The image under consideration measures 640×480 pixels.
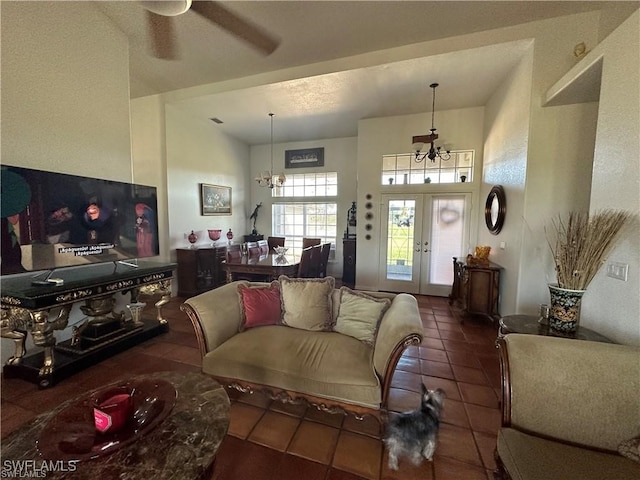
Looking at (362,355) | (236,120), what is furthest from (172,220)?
(362,355)

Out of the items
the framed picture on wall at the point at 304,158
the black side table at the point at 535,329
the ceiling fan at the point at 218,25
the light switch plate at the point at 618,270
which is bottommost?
the black side table at the point at 535,329

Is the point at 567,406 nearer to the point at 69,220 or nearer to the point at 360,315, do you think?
the point at 360,315

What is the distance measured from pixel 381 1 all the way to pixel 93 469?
3.66 meters

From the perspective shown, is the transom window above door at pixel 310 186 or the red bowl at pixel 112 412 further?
the transom window above door at pixel 310 186

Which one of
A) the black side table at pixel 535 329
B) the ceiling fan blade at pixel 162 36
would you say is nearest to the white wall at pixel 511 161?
the black side table at pixel 535 329

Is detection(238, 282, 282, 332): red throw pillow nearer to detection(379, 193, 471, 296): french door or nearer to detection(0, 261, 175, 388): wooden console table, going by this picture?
detection(0, 261, 175, 388): wooden console table

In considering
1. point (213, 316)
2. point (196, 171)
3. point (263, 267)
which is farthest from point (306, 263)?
point (196, 171)

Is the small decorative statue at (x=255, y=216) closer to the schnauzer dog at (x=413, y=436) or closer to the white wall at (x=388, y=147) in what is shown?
the white wall at (x=388, y=147)

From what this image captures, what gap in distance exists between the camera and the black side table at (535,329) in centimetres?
167

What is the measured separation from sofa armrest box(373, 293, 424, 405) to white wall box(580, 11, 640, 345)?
1.25 metres

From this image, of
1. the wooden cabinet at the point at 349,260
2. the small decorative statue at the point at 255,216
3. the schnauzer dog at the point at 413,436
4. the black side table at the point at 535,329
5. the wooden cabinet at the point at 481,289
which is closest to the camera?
Answer: the schnauzer dog at the point at 413,436

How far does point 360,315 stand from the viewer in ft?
6.74

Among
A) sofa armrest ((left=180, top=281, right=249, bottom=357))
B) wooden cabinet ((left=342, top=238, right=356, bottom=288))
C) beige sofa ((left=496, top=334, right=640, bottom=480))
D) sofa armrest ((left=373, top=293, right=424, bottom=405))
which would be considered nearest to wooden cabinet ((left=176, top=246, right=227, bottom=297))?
wooden cabinet ((left=342, top=238, right=356, bottom=288))

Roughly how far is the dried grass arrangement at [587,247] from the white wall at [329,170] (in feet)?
14.6
